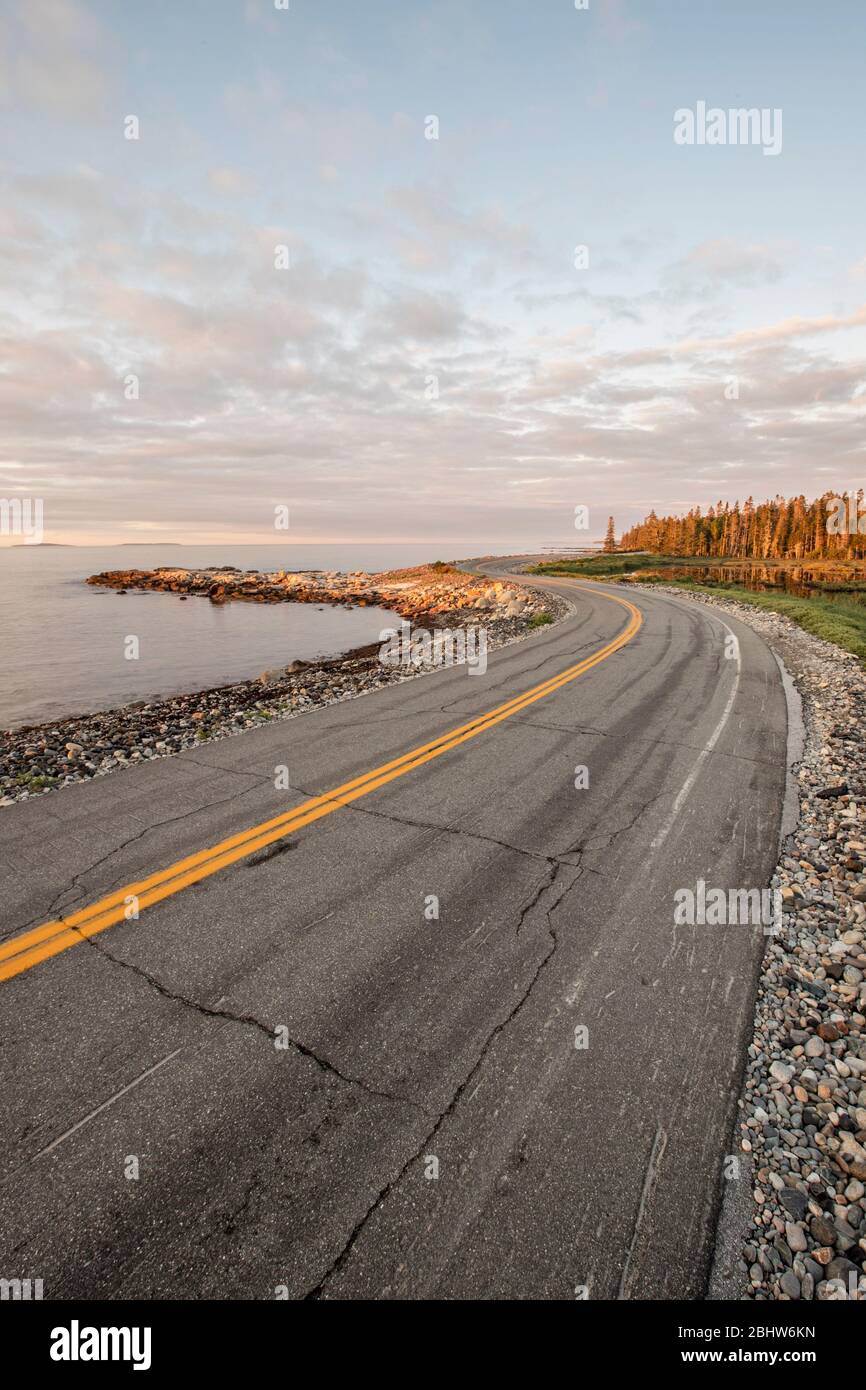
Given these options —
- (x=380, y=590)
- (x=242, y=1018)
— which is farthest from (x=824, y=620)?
(x=380, y=590)

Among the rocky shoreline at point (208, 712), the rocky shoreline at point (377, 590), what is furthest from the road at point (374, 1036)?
the rocky shoreline at point (377, 590)

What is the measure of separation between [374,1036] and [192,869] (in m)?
2.71

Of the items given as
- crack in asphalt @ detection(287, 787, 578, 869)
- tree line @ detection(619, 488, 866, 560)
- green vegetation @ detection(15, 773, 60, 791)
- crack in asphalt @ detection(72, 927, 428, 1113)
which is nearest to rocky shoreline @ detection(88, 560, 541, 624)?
crack in asphalt @ detection(287, 787, 578, 869)

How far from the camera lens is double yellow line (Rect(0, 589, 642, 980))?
14.5 feet

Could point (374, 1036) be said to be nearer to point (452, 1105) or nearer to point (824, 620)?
point (452, 1105)

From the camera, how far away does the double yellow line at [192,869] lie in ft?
14.5

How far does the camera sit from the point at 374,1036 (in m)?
3.75

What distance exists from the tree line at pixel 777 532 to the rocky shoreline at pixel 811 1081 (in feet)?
382

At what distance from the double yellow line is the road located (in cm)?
5

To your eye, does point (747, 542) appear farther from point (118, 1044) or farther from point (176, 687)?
point (118, 1044)

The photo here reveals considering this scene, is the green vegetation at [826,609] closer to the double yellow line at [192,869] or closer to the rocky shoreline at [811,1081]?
the rocky shoreline at [811,1081]

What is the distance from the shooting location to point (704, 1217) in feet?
9.27
